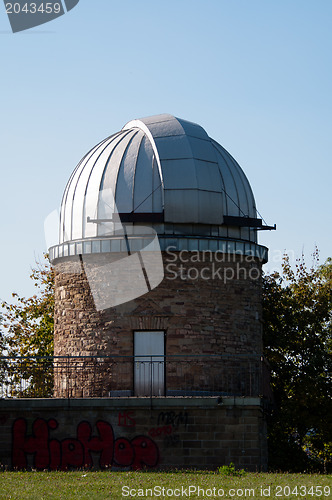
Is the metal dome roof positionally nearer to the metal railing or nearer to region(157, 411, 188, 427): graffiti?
the metal railing

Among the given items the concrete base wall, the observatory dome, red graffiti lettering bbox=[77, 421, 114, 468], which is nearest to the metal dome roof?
the observatory dome

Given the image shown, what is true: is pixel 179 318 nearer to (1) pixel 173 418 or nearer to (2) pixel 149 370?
(2) pixel 149 370

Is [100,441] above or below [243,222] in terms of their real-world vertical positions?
below

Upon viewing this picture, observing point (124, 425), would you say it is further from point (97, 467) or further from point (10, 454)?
point (10, 454)

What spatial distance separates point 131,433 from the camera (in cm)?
1789

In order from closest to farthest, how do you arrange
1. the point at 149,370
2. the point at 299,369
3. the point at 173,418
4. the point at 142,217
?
the point at 173,418, the point at 149,370, the point at 142,217, the point at 299,369

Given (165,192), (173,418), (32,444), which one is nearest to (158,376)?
(173,418)

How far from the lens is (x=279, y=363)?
81.4 feet

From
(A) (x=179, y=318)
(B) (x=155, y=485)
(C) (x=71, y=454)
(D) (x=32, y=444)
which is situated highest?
(A) (x=179, y=318)

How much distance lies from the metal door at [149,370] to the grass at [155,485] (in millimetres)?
3395

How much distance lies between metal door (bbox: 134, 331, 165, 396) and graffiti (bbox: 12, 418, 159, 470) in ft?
6.76

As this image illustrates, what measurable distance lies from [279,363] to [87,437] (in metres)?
8.78

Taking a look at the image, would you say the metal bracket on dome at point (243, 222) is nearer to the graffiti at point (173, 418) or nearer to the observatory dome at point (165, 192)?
the observatory dome at point (165, 192)

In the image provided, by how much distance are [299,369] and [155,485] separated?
443 inches
